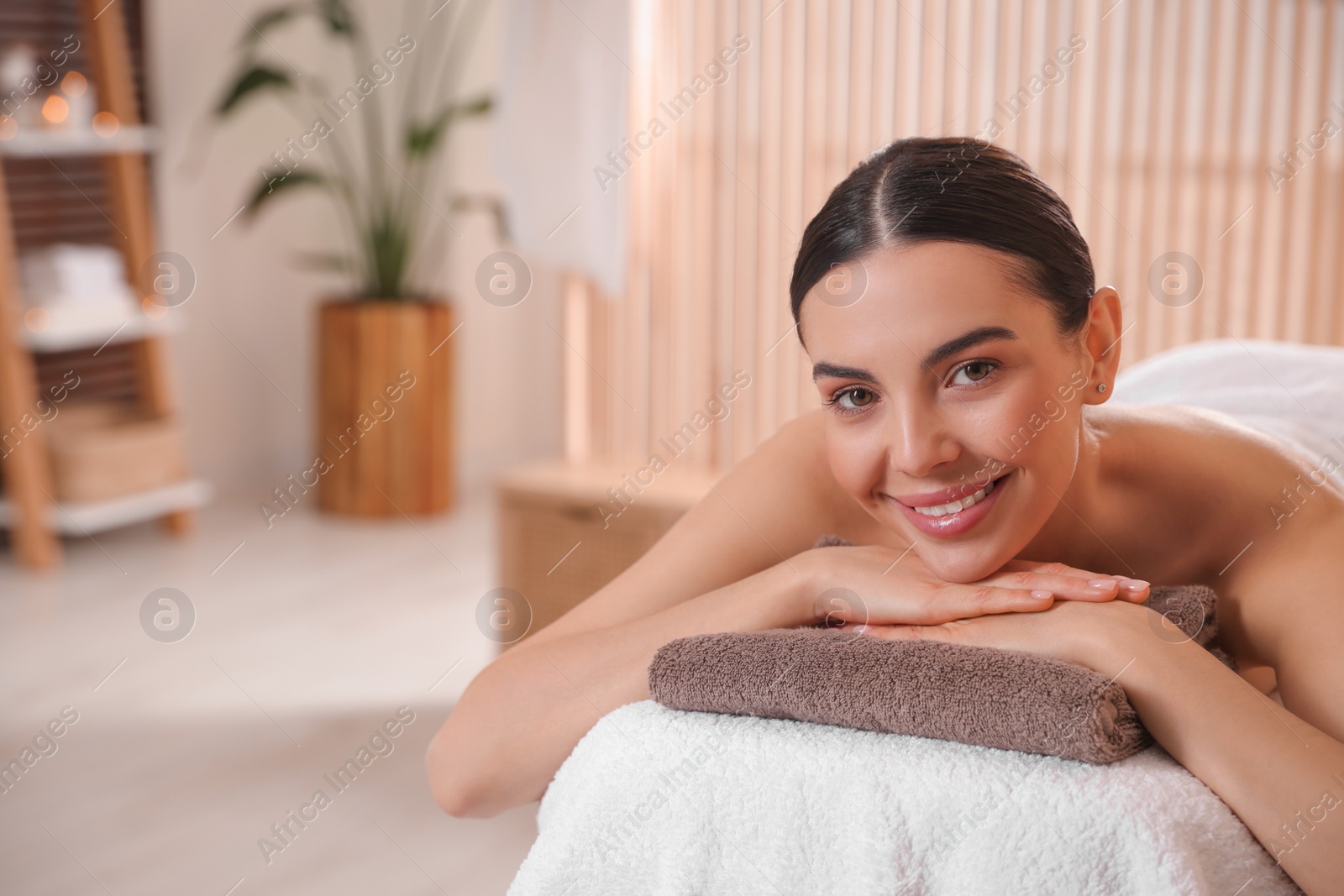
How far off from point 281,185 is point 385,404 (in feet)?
2.19

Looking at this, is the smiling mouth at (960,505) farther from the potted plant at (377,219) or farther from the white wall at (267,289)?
the white wall at (267,289)

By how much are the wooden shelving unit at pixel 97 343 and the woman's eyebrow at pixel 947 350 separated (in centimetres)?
277

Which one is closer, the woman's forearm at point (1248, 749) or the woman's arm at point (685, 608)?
the woman's forearm at point (1248, 749)

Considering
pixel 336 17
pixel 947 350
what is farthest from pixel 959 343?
pixel 336 17

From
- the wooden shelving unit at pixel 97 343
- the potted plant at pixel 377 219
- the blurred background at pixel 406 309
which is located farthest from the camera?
the potted plant at pixel 377 219

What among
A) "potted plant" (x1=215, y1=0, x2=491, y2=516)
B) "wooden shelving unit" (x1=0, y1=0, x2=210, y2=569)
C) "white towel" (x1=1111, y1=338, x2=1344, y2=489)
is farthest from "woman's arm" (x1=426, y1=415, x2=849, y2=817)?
"wooden shelving unit" (x1=0, y1=0, x2=210, y2=569)

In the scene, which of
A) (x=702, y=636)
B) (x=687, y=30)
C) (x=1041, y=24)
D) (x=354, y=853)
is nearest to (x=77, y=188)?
(x=687, y=30)

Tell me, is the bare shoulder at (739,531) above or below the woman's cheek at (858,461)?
below

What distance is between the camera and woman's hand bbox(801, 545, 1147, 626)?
31.9 inches

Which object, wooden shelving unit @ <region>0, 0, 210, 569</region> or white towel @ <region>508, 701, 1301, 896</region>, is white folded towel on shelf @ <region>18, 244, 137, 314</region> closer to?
wooden shelving unit @ <region>0, 0, 210, 569</region>

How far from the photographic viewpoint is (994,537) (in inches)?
33.4

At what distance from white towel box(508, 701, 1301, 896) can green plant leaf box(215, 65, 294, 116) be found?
286 centimetres

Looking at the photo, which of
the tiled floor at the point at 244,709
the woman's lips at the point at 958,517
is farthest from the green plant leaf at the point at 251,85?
the woman's lips at the point at 958,517

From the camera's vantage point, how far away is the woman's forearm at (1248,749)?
0.70m
